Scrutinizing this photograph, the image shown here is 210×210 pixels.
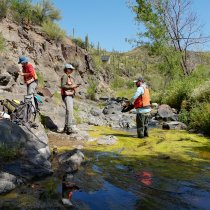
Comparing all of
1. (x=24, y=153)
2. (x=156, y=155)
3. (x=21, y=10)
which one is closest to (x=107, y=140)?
(x=156, y=155)

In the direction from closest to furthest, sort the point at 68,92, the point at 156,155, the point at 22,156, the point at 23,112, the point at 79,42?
the point at 22,156 → the point at 156,155 → the point at 23,112 → the point at 68,92 → the point at 79,42

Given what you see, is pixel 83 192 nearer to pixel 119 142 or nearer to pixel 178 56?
pixel 119 142

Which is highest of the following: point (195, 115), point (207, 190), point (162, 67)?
point (162, 67)

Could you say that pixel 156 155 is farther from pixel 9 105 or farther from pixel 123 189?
pixel 9 105

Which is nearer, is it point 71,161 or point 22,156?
point 22,156

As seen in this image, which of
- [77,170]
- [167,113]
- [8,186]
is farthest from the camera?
[167,113]

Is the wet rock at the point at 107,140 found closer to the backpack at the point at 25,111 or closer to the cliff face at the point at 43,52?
the backpack at the point at 25,111

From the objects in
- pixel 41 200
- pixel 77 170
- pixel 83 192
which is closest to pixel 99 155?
pixel 77 170

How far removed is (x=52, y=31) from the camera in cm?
3081

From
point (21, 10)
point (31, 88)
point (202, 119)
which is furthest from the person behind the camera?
point (21, 10)

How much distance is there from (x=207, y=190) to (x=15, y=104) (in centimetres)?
626

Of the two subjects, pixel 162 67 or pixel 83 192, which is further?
pixel 162 67

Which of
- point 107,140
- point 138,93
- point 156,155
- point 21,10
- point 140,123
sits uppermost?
point 21,10

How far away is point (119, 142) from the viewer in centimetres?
1021
